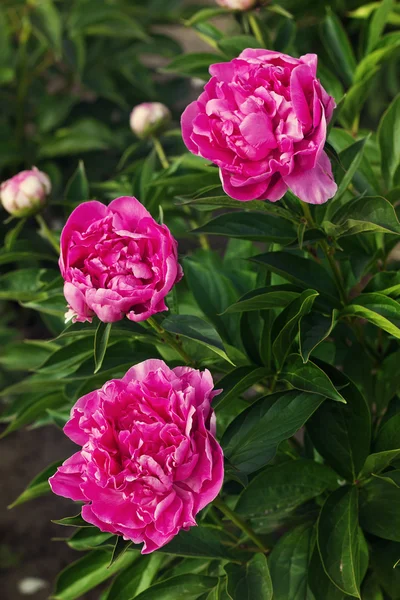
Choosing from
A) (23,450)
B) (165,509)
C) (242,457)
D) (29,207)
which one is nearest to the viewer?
(165,509)

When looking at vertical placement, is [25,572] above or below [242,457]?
below

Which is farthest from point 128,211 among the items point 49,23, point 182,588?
point 49,23

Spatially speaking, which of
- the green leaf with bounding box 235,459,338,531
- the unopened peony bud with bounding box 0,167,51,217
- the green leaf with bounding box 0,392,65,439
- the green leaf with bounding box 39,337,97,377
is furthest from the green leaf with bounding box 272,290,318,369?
the unopened peony bud with bounding box 0,167,51,217

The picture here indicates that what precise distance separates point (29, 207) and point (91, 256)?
0.45 metres

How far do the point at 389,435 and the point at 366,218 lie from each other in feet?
0.69

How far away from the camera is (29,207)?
1.09m

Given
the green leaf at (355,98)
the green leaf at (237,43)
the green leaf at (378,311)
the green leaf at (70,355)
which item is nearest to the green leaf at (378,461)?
the green leaf at (378,311)

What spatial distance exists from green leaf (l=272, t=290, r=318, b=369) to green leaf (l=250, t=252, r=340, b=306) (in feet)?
0.16

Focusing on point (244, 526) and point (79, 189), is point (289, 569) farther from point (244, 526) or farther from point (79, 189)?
point (79, 189)

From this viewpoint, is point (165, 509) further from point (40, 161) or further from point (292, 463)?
point (40, 161)

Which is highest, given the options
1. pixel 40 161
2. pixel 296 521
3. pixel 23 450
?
pixel 296 521

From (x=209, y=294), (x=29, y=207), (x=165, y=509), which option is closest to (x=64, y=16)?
(x=29, y=207)

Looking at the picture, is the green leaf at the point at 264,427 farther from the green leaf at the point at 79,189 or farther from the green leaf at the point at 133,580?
the green leaf at the point at 79,189

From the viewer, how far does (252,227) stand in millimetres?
811
